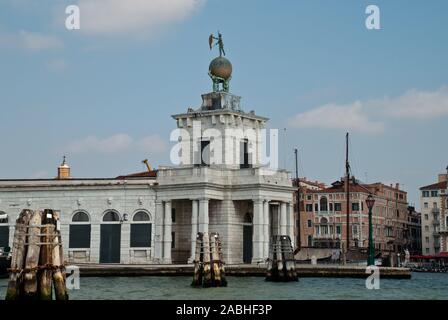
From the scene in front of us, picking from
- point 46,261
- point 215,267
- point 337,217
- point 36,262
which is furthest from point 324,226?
point 36,262

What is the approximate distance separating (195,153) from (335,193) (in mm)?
41797

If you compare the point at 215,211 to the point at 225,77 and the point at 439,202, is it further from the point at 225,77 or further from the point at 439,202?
the point at 439,202

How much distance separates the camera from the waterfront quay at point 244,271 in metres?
55.8

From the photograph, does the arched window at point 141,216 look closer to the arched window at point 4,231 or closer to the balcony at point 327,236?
the arched window at point 4,231

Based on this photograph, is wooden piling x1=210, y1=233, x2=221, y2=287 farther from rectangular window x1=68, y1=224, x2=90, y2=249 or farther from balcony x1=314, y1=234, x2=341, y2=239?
balcony x1=314, y1=234, x2=341, y2=239

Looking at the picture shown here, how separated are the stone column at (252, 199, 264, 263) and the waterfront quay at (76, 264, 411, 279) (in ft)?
19.8

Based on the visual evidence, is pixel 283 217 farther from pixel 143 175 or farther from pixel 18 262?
pixel 18 262

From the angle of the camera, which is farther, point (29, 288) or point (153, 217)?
point (153, 217)

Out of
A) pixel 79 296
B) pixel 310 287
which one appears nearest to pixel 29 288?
pixel 79 296

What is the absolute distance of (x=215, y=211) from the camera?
65.8 m

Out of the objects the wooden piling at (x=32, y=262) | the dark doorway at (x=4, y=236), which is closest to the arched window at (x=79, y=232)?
the dark doorway at (x=4, y=236)

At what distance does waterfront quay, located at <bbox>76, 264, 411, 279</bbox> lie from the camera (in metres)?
55.8

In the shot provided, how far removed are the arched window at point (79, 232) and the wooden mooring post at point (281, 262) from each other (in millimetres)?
18749

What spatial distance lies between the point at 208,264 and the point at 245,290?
2.62 m
